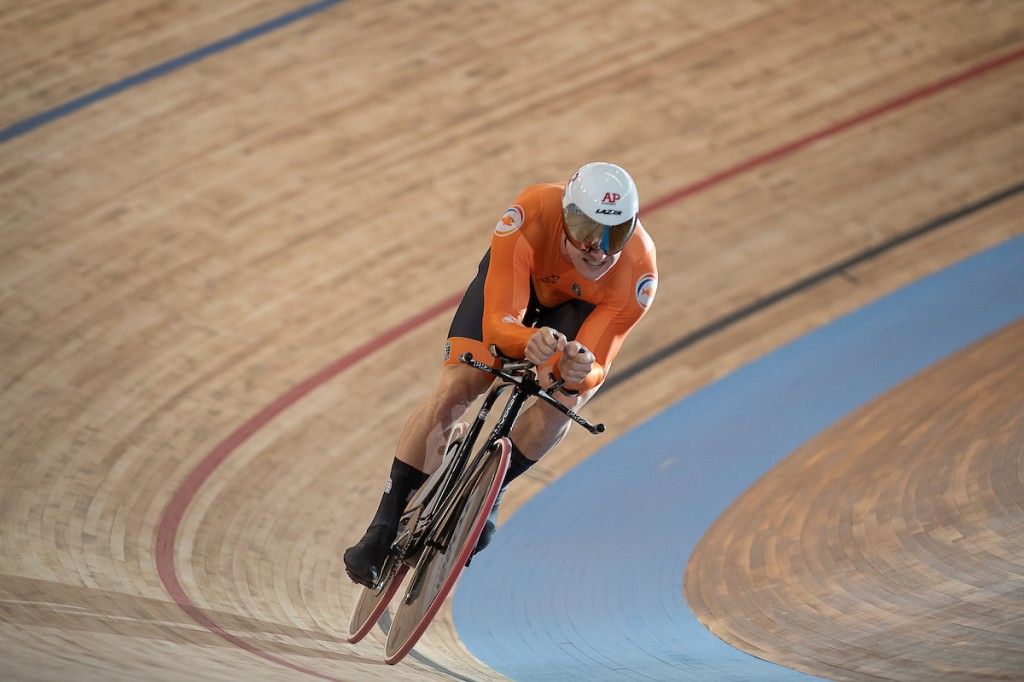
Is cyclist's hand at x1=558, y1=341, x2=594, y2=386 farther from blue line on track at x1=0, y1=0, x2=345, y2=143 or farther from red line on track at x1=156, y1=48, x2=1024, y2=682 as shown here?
blue line on track at x1=0, y1=0, x2=345, y2=143

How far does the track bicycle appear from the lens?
116 inches

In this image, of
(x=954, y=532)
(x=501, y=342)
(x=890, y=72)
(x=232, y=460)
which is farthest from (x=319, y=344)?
(x=890, y=72)

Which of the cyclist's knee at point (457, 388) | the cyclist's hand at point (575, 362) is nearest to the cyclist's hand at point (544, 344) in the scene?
the cyclist's hand at point (575, 362)

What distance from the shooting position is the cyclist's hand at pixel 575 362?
2.81m

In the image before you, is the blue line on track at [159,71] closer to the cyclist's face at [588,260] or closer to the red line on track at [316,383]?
the red line on track at [316,383]

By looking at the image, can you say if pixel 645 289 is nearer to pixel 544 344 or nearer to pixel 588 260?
pixel 588 260

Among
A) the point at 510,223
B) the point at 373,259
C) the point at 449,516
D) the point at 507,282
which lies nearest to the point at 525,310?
the point at 507,282

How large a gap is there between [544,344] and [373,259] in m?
2.84

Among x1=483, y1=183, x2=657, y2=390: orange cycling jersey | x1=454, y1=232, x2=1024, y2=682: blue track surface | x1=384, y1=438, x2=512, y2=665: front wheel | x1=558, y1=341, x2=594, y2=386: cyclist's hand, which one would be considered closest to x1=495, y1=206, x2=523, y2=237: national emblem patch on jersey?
x1=483, y1=183, x2=657, y2=390: orange cycling jersey

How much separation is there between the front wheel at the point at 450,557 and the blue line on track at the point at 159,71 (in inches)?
147

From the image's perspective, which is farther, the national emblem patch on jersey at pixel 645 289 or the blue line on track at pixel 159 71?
the blue line on track at pixel 159 71

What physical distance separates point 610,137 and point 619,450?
2.16 m

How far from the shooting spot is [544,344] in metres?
2.77

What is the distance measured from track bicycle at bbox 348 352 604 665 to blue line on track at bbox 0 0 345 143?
140 inches
